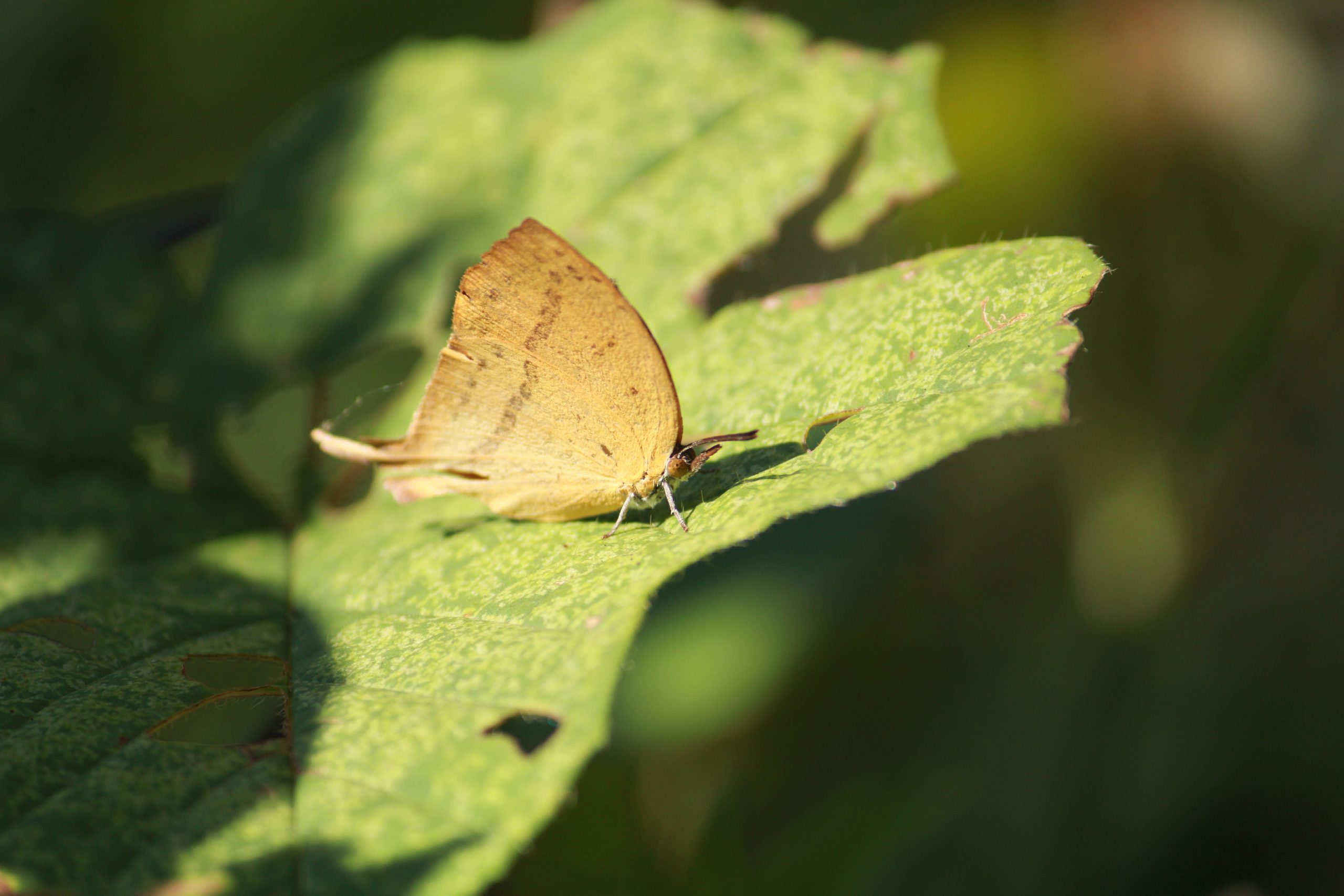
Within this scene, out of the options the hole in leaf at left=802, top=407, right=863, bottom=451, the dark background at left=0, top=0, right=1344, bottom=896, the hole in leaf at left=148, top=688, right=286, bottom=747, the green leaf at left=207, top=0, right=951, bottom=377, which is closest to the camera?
the hole in leaf at left=148, top=688, right=286, bottom=747

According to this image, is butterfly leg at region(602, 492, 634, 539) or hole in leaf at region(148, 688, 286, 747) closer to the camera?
→ hole in leaf at region(148, 688, 286, 747)

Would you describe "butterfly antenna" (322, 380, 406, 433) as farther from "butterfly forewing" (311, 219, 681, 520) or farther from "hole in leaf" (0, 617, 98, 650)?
"hole in leaf" (0, 617, 98, 650)

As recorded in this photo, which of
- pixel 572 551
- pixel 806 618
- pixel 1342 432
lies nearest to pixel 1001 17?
pixel 1342 432

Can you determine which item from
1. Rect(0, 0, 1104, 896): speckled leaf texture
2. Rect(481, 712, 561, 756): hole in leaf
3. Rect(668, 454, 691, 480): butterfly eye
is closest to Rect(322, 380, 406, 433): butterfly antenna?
Rect(0, 0, 1104, 896): speckled leaf texture

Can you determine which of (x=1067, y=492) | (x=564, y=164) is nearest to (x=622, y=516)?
(x=564, y=164)

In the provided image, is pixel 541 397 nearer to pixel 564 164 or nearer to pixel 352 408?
pixel 352 408
